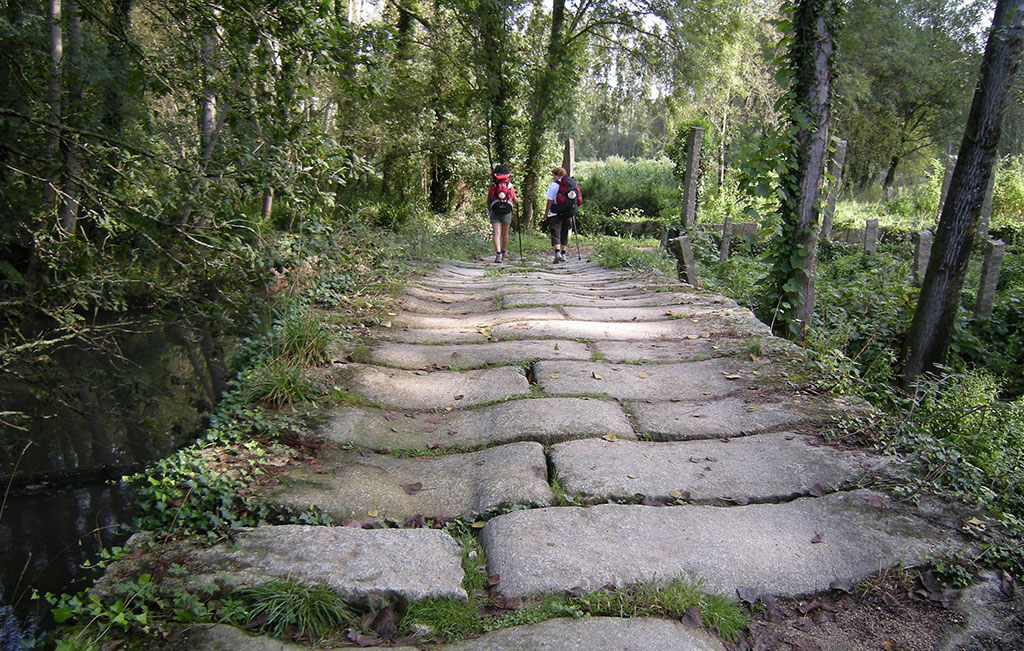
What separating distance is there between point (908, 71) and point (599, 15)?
1661 cm

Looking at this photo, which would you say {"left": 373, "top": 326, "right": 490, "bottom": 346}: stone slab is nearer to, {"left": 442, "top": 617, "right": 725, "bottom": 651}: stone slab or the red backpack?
{"left": 442, "top": 617, "right": 725, "bottom": 651}: stone slab

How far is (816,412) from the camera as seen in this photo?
4180 millimetres

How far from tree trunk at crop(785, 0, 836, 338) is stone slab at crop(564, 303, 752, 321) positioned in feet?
1.76

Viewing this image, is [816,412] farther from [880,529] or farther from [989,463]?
[880,529]

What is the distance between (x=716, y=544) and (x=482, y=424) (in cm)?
176

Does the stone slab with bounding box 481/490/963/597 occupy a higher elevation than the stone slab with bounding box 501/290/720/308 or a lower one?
lower

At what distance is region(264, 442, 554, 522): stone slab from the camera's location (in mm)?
3213

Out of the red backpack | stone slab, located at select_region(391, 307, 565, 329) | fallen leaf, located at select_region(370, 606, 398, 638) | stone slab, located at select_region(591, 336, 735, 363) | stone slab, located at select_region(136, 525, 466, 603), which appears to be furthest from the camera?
the red backpack

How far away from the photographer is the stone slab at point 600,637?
2.22 m

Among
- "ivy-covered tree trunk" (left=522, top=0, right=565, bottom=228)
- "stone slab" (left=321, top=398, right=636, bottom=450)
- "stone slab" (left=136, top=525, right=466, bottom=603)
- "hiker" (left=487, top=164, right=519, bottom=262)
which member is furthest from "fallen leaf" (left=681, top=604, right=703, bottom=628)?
"ivy-covered tree trunk" (left=522, top=0, right=565, bottom=228)

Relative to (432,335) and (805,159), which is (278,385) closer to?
(432,335)

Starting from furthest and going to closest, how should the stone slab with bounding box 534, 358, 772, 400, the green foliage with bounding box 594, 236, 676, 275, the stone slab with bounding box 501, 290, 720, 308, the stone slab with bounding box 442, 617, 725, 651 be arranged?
the green foliage with bounding box 594, 236, 676, 275 → the stone slab with bounding box 501, 290, 720, 308 → the stone slab with bounding box 534, 358, 772, 400 → the stone slab with bounding box 442, 617, 725, 651

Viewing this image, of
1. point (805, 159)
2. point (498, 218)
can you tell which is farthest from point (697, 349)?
point (498, 218)

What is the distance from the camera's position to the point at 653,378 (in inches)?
199
